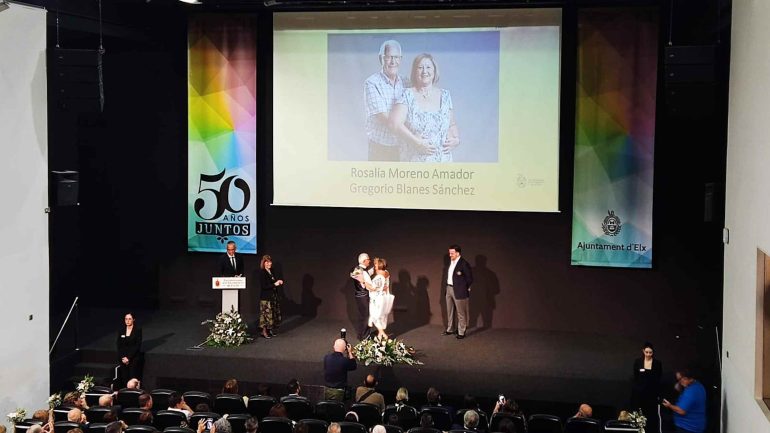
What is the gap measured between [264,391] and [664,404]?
4069 millimetres

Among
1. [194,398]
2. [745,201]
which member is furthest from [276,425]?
[745,201]

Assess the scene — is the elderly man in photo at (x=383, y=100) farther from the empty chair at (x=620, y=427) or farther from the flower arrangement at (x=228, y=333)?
the empty chair at (x=620, y=427)

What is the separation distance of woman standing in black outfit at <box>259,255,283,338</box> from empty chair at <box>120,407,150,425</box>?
3.23 metres

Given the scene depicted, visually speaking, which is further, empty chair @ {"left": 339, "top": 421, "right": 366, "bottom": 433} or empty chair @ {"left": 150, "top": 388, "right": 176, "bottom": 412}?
empty chair @ {"left": 150, "top": 388, "right": 176, "bottom": 412}

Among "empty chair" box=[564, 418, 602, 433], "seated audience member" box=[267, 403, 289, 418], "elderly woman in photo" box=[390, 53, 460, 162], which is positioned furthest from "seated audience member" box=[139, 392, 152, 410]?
"elderly woman in photo" box=[390, 53, 460, 162]

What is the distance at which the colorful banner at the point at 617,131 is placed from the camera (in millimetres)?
11156

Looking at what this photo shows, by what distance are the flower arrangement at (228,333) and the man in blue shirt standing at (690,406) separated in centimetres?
520

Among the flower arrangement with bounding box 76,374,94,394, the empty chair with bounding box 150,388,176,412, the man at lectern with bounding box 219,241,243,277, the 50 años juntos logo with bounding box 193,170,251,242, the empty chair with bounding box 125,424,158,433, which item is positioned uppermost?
the 50 años juntos logo with bounding box 193,170,251,242

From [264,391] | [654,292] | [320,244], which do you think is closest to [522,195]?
[654,292]

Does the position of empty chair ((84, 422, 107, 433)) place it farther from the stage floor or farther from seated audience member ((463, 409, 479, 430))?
seated audience member ((463, 409, 479, 430))

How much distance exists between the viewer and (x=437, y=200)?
11.7 meters

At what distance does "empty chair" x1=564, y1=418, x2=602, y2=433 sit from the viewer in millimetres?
7801

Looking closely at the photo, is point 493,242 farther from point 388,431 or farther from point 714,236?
point 388,431

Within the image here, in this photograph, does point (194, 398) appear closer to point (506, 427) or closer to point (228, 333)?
point (228, 333)
